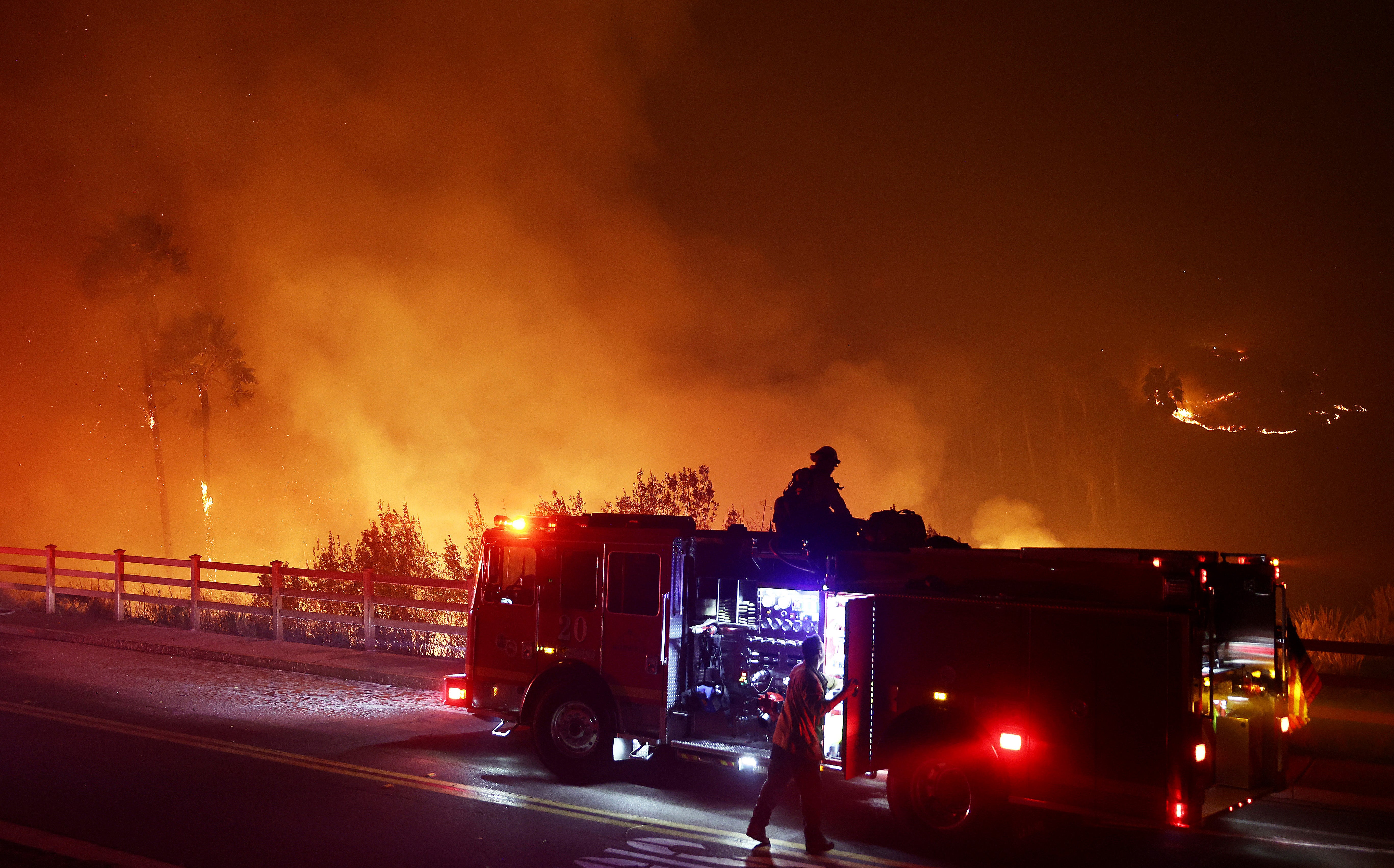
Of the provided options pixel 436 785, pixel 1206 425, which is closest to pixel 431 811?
pixel 436 785

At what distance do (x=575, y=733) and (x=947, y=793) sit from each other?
348 centimetres

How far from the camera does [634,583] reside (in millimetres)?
8516

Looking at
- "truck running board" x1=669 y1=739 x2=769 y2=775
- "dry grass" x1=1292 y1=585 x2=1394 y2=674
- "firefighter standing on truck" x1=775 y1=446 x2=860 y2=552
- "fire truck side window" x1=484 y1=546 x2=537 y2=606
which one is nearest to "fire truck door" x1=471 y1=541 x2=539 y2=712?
"fire truck side window" x1=484 y1=546 x2=537 y2=606

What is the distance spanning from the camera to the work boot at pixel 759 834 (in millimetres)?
6543

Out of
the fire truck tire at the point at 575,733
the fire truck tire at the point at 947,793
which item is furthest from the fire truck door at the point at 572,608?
the fire truck tire at the point at 947,793

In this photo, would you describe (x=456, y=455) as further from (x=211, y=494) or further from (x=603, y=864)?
(x=603, y=864)

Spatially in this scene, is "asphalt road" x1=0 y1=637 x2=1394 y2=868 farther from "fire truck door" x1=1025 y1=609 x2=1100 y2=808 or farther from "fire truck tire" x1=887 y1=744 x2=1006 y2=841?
"fire truck door" x1=1025 y1=609 x2=1100 y2=808

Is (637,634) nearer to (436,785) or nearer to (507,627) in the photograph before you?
(507,627)

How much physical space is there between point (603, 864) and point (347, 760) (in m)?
3.90

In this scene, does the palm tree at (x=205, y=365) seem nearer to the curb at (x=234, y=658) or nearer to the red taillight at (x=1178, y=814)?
the curb at (x=234, y=658)

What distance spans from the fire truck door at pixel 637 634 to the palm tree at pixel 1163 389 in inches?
1380

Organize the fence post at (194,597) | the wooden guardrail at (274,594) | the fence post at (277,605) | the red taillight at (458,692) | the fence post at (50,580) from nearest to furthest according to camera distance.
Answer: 1. the red taillight at (458,692)
2. the wooden guardrail at (274,594)
3. the fence post at (277,605)
4. the fence post at (194,597)
5. the fence post at (50,580)

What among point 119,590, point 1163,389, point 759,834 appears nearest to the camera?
point 759,834

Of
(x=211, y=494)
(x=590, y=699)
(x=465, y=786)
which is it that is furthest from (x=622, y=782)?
(x=211, y=494)
